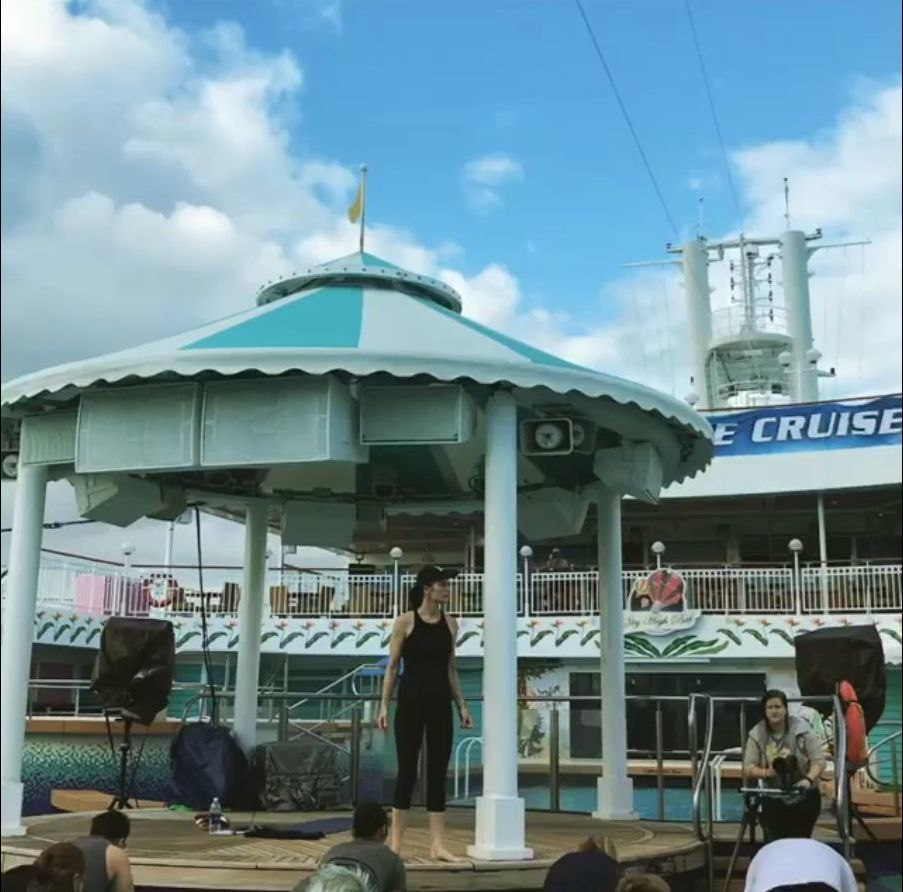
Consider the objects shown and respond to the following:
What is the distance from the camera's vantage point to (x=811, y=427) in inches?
1046

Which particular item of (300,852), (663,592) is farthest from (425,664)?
(663,592)

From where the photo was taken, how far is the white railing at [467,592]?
25.0 metres

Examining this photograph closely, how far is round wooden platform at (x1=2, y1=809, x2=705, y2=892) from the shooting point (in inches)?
260

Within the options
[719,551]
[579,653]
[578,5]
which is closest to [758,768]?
[578,5]

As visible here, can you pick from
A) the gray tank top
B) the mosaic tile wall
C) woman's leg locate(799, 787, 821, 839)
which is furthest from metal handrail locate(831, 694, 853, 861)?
the mosaic tile wall

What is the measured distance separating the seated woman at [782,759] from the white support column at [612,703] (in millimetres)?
2113

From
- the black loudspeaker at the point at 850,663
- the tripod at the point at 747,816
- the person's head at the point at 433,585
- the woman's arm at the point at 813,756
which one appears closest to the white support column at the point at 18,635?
the person's head at the point at 433,585

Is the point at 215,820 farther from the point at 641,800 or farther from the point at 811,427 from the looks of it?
the point at 811,427

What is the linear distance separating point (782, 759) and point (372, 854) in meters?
3.45

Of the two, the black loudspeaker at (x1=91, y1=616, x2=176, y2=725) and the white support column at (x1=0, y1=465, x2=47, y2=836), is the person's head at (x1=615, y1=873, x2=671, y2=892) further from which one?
the black loudspeaker at (x1=91, y1=616, x2=176, y2=725)

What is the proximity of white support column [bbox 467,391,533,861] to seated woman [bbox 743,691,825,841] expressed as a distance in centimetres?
157

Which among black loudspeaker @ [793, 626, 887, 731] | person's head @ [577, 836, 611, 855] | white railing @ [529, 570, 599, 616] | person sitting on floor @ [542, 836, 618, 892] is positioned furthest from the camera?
white railing @ [529, 570, 599, 616]

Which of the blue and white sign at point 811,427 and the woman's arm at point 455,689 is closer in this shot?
the woman's arm at point 455,689

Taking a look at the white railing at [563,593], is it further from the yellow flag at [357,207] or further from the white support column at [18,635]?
the white support column at [18,635]
